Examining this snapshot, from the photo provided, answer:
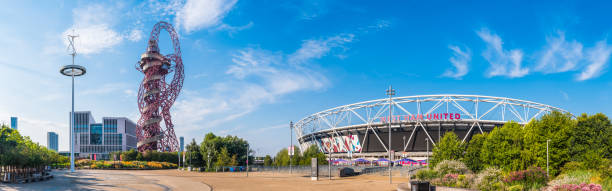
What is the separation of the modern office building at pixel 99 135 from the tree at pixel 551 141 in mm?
167809

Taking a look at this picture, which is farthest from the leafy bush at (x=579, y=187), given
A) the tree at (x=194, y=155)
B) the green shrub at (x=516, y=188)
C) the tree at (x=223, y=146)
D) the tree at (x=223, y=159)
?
A: the tree at (x=194, y=155)

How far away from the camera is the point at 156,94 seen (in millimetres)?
101125

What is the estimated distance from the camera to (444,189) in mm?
24641

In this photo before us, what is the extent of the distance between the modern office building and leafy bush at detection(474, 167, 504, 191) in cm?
17408

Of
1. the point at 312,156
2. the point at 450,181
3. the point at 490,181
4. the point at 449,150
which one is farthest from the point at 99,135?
the point at 490,181

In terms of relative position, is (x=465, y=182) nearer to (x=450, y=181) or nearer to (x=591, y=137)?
(x=450, y=181)

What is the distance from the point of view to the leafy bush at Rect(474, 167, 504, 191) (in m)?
23.2

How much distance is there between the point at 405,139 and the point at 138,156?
63.9 m

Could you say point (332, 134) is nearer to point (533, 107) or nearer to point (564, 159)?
point (533, 107)

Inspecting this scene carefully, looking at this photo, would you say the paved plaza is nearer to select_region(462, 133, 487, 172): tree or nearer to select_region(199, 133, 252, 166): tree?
select_region(462, 133, 487, 172): tree

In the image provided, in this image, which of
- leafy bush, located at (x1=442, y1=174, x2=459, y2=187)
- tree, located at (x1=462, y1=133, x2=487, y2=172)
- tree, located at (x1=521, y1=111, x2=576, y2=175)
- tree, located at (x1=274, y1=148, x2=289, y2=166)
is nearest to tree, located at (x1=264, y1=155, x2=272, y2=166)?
tree, located at (x1=274, y1=148, x2=289, y2=166)

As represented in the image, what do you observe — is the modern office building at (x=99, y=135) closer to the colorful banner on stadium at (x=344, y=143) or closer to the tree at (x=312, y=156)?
the colorful banner on stadium at (x=344, y=143)

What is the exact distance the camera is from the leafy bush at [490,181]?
76.1ft

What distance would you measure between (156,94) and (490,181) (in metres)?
91.0
